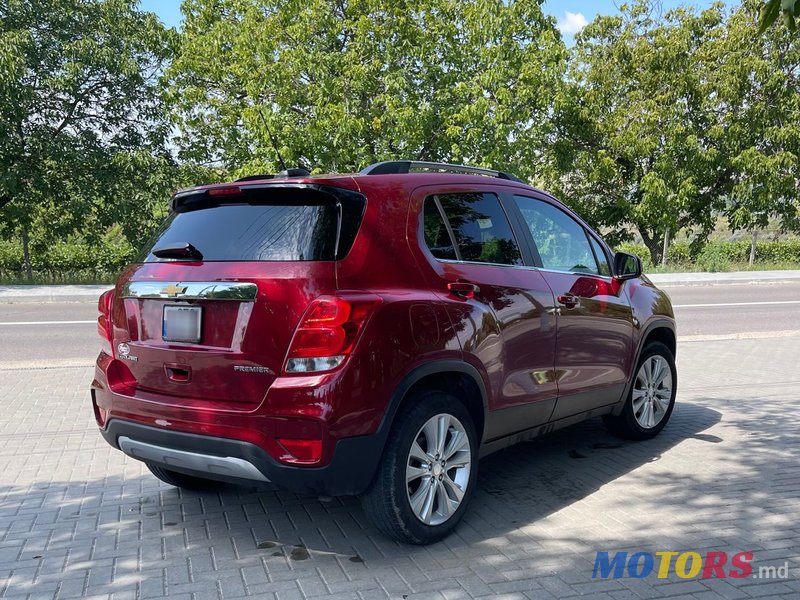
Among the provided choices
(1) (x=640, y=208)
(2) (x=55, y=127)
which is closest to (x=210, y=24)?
(2) (x=55, y=127)

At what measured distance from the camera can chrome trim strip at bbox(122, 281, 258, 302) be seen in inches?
133

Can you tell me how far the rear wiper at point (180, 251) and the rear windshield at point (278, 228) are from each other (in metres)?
0.03

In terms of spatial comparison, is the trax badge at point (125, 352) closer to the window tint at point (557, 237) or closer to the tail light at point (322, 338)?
the tail light at point (322, 338)

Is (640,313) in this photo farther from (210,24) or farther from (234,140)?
(210,24)

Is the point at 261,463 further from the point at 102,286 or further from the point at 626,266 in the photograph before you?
the point at 102,286

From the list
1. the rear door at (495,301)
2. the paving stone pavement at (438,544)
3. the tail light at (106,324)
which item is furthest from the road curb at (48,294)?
the rear door at (495,301)

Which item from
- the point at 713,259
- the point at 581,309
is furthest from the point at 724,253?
the point at 581,309

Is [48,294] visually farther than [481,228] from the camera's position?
Yes

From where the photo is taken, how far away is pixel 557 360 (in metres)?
4.57

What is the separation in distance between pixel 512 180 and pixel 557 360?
3.89 feet

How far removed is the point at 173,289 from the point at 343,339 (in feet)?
3.08

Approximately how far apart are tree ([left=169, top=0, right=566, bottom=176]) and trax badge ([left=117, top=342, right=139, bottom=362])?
57.3 feet

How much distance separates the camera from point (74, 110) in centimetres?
2262

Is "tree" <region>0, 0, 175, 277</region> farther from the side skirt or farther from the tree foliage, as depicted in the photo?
the side skirt
